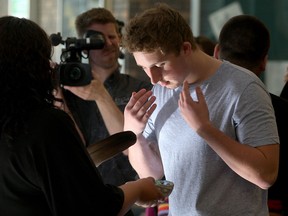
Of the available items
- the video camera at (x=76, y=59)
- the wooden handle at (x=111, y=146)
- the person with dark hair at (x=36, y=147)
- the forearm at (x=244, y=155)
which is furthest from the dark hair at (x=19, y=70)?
the video camera at (x=76, y=59)

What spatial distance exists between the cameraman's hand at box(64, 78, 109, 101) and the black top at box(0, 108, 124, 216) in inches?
31.6

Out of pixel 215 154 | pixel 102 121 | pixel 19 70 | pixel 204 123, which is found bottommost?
pixel 102 121

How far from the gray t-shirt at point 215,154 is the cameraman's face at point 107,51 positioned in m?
0.74

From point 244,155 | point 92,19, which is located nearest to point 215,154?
point 244,155

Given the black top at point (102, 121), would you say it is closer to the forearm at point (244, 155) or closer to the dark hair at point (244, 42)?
the dark hair at point (244, 42)

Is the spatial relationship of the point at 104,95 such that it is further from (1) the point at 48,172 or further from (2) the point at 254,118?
(1) the point at 48,172

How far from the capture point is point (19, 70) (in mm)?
1064

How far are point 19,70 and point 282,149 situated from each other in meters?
1.01

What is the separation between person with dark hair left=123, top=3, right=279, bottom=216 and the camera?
48.0 inches

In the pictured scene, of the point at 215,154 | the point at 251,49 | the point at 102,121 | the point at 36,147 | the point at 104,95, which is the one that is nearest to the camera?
the point at 36,147

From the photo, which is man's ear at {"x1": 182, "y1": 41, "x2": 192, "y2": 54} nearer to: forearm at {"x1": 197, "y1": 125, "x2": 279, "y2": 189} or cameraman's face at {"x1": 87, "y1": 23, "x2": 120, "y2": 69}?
forearm at {"x1": 197, "y1": 125, "x2": 279, "y2": 189}

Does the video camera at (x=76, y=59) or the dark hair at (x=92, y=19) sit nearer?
the video camera at (x=76, y=59)

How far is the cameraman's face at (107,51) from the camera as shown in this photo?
2.04 m

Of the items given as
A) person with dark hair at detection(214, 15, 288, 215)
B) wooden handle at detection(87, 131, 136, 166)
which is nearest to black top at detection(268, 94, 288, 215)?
person with dark hair at detection(214, 15, 288, 215)
